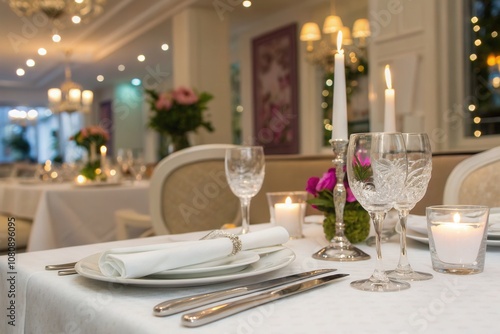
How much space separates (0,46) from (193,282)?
29.4ft

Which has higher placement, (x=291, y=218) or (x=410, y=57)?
(x=410, y=57)

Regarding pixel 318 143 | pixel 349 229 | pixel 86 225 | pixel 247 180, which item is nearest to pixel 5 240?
pixel 86 225

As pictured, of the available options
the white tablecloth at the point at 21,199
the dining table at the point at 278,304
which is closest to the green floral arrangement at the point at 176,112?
the white tablecloth at the point at 21,199

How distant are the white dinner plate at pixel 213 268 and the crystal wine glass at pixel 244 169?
0.31 metres

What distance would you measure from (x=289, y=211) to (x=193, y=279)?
478 millimetres

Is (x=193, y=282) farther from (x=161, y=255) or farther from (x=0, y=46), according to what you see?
(x=0, y=46)

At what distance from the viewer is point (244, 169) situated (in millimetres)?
997

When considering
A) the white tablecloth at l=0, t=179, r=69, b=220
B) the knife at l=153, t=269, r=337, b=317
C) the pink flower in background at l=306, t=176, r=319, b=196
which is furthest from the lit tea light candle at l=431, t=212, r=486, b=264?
the white tablecloth at l=0, t=179, r=69, b=220

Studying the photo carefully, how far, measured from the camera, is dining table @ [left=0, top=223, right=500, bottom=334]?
467 mm

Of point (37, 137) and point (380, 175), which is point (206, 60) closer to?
point (380, 175)

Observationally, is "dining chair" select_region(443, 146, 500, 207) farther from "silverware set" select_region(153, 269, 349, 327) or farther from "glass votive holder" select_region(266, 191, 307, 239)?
"silverware set" select_region(153, 269, 349, 327)

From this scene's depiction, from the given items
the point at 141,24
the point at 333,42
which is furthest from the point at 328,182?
the point at 141,24

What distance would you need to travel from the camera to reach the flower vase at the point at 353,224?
0.93 meters

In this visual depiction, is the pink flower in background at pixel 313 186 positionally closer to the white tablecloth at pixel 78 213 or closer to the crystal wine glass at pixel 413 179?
the crystal wine glass at pixel 413 179
